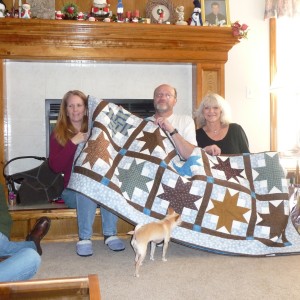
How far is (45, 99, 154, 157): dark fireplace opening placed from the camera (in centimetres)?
350

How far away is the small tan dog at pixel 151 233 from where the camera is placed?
6.57 ft

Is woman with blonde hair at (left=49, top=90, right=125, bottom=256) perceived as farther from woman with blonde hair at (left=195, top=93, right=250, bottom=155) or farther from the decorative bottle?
the decorative bottle

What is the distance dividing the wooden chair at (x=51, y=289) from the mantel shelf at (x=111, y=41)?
2310mm

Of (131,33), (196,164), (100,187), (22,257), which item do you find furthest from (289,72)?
(22,257)

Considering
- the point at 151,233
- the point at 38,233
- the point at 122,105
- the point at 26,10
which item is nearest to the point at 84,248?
the point at 38,233

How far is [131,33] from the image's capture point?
128 inches

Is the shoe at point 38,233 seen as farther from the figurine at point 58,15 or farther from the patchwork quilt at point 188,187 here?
the figurine at point 58,15

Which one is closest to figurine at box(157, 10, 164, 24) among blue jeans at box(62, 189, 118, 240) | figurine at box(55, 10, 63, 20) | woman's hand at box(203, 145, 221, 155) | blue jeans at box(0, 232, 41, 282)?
figurine at box(55, 10, 63, 20)

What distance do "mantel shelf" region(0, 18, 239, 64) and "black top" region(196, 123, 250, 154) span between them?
2.75 ft

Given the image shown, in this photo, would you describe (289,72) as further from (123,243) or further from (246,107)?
(123,243)

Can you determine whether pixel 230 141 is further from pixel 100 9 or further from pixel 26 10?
pixel 26 10

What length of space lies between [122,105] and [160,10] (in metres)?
0.85

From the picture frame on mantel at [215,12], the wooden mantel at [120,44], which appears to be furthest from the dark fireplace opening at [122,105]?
the picture frame on mantel at [215,12]

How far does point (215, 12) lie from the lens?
3531 millimetres
